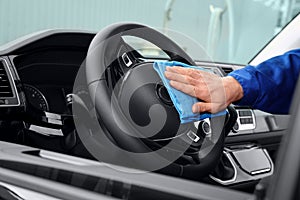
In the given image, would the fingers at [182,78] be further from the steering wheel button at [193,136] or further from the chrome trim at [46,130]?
the chrome trim at [46,130]

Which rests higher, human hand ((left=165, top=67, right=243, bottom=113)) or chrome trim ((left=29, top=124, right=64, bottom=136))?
human hand ((left=165, top=67, right=243, bottom=113))

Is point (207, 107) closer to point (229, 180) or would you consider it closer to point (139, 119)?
point (139, 119)

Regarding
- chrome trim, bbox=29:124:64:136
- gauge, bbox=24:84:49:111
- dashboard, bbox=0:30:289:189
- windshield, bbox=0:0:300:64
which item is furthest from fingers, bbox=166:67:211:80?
windshield, bbox=0:0:300:64

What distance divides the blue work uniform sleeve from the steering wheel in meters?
0.15

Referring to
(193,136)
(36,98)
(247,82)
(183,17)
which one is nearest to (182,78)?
(247,82)

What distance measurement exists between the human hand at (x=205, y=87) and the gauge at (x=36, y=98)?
0.71 m

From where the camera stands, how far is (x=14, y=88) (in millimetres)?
1725

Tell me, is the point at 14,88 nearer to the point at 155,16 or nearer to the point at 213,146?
the point at 213,146

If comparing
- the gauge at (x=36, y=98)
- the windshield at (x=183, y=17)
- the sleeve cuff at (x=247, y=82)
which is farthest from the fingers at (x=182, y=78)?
the windshield at (x=183, y=17)

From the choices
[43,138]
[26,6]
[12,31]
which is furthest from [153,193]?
[26,6]

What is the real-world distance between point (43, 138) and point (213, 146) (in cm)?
52

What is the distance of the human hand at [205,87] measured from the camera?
3.70 feet

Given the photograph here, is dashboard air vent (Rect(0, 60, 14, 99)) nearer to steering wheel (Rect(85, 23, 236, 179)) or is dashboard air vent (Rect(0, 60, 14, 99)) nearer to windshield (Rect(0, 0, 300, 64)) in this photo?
steering wheel (Rect(85, 23, 236, 179))

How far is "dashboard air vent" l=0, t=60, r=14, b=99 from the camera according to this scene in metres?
1.71
